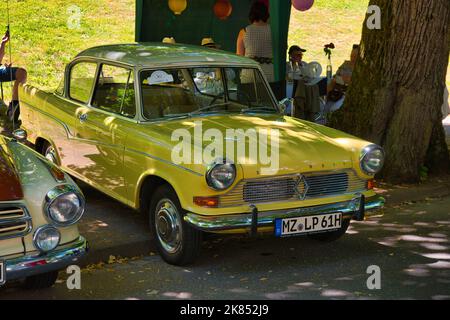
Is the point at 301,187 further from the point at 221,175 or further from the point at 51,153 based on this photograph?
the point at 51,153

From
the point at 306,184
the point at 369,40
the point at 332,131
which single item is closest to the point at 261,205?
the point at 306,184

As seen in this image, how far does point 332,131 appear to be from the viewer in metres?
6.50

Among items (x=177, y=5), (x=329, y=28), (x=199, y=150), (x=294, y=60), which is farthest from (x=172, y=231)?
(x=329, y=28)

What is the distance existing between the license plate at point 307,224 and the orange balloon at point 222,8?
365 inches

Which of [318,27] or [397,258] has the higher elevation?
[318,27]

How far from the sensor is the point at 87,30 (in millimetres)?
19906

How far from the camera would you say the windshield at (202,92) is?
21.2 ft

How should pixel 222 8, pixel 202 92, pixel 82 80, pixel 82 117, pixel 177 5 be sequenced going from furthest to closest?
pixel 222 8
pixel 177 5
pixel 82 80
pixel 82 117
pixel 202 92

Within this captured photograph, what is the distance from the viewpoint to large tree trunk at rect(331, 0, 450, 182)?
8.28m

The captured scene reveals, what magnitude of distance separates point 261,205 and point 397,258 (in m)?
1.35

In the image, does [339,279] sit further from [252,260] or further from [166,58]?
[166,58]

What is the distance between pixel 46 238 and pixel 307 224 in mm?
2021

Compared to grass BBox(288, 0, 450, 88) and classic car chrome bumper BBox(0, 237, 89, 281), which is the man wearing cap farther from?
classic car chrome bumper BBox(0, 237, 89, 281)
